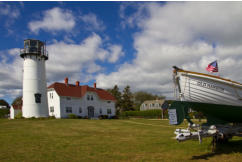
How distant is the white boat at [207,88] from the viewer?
7.83m

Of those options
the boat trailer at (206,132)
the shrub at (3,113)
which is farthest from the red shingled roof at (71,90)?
the boat trailer at (206,132)

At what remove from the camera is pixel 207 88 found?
798 centimetres

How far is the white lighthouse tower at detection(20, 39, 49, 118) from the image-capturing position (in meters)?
30.5

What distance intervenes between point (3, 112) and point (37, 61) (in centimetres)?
2619

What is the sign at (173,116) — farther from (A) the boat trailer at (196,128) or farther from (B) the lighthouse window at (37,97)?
(B) the lighthouse window at (37,97)

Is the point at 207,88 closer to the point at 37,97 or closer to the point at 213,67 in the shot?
the point at 213,67

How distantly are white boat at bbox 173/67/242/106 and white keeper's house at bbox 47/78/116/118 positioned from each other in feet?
99.3

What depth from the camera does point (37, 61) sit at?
105ft

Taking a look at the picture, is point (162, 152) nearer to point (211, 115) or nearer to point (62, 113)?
point (211, 115)

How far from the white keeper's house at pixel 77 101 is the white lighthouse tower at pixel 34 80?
415cm

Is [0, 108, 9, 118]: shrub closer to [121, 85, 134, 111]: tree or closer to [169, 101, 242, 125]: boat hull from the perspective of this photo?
[121, 85, 134, 111]: tree

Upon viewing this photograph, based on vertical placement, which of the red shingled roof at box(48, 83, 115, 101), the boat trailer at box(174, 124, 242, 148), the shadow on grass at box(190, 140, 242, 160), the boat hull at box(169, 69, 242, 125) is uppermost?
the red shingled roof at box(48, 83, 115, 101)

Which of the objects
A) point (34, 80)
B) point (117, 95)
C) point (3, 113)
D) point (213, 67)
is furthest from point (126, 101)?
point (213, 67)

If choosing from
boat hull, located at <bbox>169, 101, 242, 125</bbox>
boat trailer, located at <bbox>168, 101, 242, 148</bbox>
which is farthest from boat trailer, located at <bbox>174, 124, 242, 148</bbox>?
boat hull, located at <bbox>169, 101, 242, 125</bbox>
